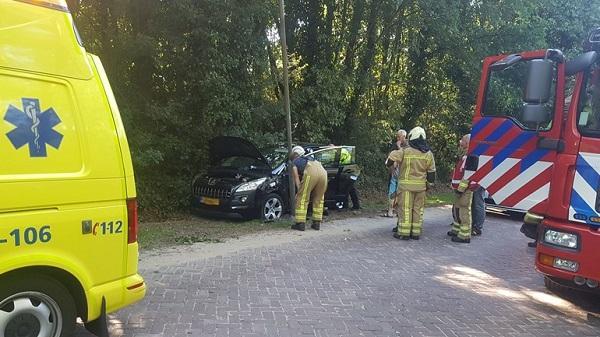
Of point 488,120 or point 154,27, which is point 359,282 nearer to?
point 488,120

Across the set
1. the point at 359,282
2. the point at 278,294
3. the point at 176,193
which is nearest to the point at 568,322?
the point at 359,282

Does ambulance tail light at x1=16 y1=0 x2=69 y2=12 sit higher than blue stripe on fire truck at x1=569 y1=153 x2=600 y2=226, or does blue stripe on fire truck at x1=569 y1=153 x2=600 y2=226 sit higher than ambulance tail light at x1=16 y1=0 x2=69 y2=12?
ambulance tail light at x1=16 y1=0 x2=69 y2=12

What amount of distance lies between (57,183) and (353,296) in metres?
3.49

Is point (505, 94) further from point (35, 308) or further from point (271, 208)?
point (35, 308)

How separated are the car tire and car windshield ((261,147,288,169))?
723 millimetres

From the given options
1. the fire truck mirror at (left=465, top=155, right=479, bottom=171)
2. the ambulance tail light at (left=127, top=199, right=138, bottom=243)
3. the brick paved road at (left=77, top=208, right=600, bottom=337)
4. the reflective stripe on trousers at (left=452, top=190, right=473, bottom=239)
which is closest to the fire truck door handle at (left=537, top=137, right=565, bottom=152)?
the fire truck mirror at (left=465, top=155, right=479, bottom=171)

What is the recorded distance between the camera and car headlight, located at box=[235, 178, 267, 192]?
10344 mm

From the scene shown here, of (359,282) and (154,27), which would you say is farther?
(154,27)

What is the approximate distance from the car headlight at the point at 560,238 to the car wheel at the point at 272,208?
6.10 meters

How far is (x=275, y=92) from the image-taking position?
14.0 m

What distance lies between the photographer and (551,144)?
562cm

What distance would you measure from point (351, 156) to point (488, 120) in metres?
5.97

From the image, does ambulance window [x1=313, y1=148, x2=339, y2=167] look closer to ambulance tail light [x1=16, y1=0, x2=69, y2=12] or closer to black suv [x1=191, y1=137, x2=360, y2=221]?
black suv [x1=191, y1=137, x2=360, y2=221]

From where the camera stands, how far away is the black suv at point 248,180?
10406 mm
